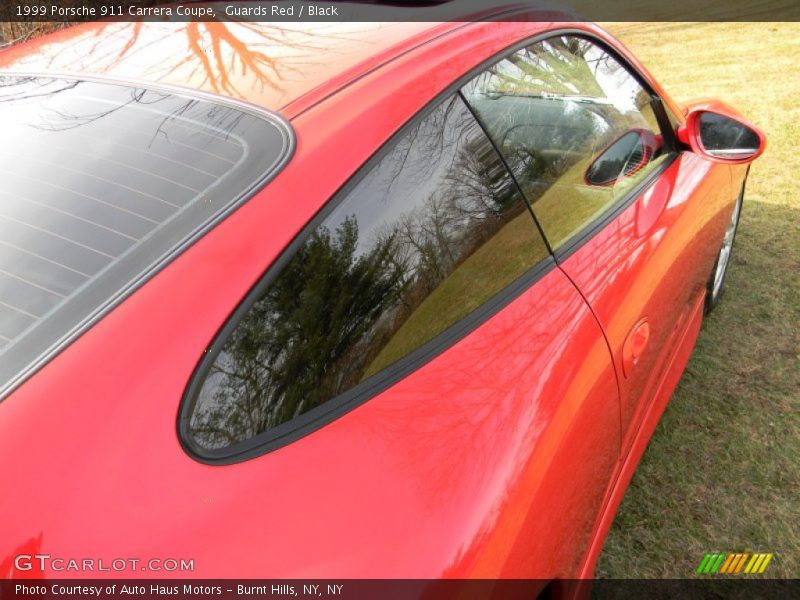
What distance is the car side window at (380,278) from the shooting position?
3.59ft

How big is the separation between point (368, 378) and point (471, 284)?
373mm

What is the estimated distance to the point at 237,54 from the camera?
63.2 inches

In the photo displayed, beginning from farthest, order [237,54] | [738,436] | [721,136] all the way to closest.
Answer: [738,436]
[721,136]
[237,54]

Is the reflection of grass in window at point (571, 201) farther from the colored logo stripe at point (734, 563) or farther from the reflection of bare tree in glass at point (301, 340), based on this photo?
the colored logo stripe at point (734, 563)

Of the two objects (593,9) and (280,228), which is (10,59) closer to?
(280,228)

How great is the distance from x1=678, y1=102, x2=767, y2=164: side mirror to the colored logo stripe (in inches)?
53.8

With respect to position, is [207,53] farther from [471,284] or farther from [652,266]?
[652,266]

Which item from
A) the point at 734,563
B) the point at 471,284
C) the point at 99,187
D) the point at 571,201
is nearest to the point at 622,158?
the point at 571,201

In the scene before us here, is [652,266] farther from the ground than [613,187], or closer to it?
closer to it

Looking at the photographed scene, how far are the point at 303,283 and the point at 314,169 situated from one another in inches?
8.8

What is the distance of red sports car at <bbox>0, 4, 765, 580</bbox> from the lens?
97 cm

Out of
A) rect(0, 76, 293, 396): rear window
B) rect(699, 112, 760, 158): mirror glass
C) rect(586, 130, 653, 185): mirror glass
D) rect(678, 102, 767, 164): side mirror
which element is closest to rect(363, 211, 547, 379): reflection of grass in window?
rect(0, 76, 293, 396): rear window

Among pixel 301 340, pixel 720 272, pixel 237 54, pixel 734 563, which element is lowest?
pixel 734 563

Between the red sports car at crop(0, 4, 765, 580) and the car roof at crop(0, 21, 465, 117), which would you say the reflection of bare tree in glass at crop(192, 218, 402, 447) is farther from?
the car roof at crop(0, 21, 465, 117)
